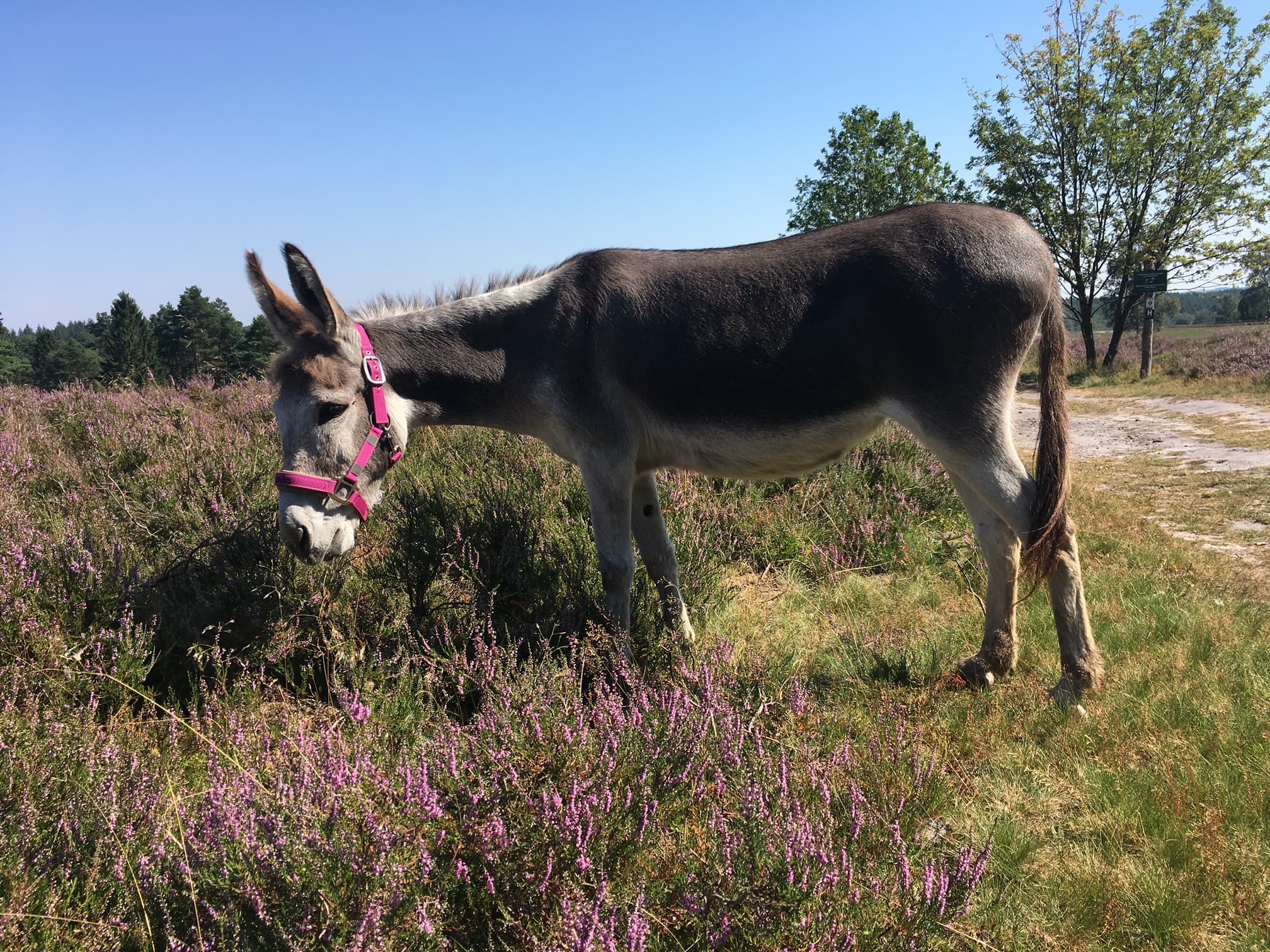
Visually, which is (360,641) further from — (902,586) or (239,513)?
(902,586)

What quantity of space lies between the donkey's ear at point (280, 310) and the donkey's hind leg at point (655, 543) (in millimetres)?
1925

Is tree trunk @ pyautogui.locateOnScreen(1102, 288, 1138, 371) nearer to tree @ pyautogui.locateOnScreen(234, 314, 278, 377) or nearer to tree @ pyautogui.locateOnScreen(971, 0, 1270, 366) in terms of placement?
tree @ pyautogui.locateOnScreen(971, 0, 1270, 366)

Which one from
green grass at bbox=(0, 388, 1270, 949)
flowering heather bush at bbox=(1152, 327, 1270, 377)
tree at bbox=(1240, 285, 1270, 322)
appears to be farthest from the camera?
tree at bbox=(1240, 285, 1270, 322)

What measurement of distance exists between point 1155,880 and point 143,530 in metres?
5.66

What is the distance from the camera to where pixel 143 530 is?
4746 mm

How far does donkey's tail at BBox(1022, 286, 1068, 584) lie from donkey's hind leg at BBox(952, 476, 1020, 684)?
301 millimetres

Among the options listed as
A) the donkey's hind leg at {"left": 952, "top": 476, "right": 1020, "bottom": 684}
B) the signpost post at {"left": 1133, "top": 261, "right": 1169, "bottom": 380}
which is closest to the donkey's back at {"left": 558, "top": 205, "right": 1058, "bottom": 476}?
the donkey's hind leg at {"left": 952, "top": 476, "right": 1020, "bottom": 684}

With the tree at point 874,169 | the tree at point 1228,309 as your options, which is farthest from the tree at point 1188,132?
the tree at point 1228,309

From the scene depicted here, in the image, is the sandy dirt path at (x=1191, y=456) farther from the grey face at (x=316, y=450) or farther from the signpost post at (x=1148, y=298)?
the grey face at (x=316, y=450)

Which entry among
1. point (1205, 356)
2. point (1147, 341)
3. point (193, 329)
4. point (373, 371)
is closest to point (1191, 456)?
point (373, 371)

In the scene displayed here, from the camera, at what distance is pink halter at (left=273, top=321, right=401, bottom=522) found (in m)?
3.28

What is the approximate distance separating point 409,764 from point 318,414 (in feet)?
6.31

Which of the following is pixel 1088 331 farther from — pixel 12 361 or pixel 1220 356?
pixel 12 361

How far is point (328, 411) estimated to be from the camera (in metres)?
3.38
